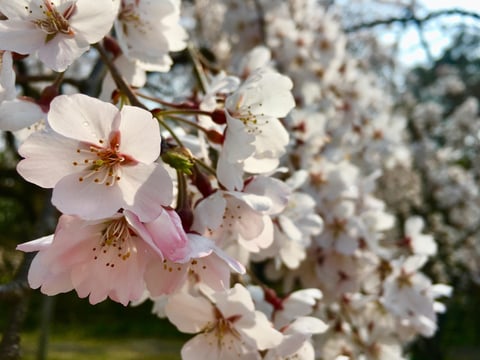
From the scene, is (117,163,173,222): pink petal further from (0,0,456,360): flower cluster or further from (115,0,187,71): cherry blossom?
(115,0,187,71): cherry blossom

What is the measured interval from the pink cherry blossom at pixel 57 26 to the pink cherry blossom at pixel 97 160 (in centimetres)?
13

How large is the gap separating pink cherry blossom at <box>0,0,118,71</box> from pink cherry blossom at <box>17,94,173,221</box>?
13 cm

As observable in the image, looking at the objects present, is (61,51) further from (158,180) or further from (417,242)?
(417,242)

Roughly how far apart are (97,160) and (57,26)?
0.23m

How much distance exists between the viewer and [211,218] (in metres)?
0.77

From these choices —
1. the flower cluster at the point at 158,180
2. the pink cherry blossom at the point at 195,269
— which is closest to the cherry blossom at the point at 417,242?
the flower cluster at the point at 158,180

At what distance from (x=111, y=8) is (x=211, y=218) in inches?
12.8

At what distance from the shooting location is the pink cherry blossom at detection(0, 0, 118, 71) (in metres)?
0.76

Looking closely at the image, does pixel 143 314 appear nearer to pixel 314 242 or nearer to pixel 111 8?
pixel 314 242

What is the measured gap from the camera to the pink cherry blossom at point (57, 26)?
2.50 feet

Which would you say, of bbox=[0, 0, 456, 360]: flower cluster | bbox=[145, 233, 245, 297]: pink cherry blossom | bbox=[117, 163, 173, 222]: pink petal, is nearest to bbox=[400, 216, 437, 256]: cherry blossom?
bbox=[0, 0, 456, 360]: flower cluster

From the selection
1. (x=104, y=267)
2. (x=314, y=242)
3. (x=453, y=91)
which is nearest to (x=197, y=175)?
(x=104, y=267)

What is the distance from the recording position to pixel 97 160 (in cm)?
70

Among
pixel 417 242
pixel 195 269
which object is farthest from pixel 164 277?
pixel 417 242
